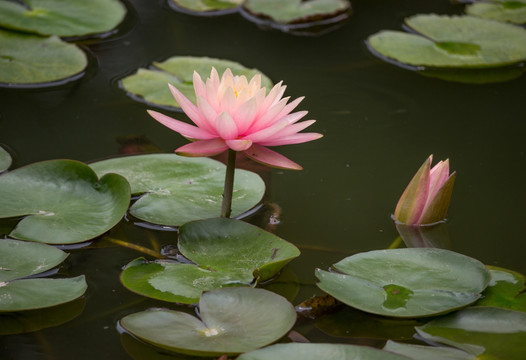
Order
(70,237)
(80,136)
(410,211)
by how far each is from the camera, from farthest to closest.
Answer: (80,136) → (410,211) → (70,237)

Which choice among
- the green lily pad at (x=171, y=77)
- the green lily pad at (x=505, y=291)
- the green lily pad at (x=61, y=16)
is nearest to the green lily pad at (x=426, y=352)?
the green lily pad at (x=505, y=291)

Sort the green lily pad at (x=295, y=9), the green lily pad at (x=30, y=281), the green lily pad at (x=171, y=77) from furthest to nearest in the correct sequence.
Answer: the green lily pad at (x=295, y=9)
the green lily pad at (x=171, y=77)
the green lily pad at (x=30, y=281)

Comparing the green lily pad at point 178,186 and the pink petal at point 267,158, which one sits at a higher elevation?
the pink petal at point 267,158

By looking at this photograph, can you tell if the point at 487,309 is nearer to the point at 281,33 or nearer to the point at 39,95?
the point at 39,95

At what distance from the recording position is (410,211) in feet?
5.75

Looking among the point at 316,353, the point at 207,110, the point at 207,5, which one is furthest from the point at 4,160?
the point at 207,5

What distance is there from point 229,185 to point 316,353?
0.53 meters

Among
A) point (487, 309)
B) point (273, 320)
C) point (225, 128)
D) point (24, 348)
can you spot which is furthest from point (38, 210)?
point (487, 309)

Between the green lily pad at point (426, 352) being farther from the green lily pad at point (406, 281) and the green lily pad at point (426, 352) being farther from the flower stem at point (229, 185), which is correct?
the flower stem at point (229, 185)

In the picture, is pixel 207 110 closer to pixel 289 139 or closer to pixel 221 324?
pixel 289 139

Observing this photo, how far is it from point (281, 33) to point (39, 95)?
1275mm

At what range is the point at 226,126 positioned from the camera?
4.63 feet

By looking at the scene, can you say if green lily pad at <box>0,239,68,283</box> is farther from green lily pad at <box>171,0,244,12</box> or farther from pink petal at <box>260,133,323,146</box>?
green lily pad at <box>171,0,244,12</box>

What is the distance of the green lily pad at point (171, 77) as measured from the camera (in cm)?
237
